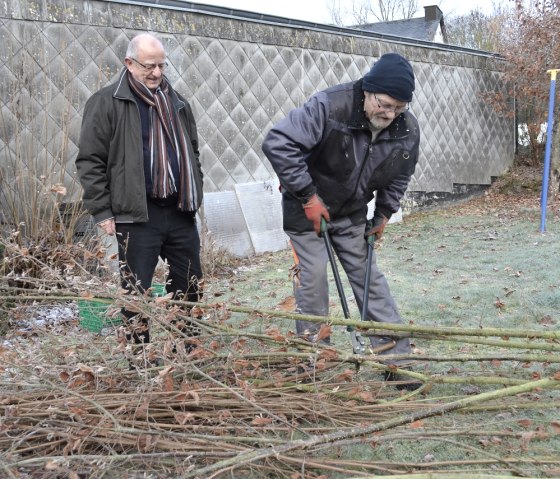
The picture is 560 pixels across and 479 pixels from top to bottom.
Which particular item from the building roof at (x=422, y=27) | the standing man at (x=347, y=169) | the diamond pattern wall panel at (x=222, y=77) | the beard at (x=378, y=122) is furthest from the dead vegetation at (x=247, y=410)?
the building roof at (x=422, y=27)

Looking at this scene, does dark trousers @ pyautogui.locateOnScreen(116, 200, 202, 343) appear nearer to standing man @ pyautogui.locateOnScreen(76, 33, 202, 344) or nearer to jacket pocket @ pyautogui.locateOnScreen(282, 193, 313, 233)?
standing man @ pyautogui.locateOnScreen(76, 33, 202, 344)

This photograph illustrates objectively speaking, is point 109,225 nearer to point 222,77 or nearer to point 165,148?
point 165,148

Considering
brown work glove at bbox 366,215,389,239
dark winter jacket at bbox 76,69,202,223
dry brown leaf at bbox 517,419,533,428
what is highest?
dark winter jacket at bbox 76,69,202,223

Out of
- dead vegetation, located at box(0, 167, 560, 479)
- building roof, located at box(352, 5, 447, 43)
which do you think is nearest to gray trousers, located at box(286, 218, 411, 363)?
dead vegetation, located at box(0, 167, 560, 479)

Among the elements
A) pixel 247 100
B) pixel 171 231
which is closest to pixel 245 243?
pixel 247 100

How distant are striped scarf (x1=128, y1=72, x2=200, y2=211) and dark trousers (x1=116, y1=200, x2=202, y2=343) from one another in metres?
0.11

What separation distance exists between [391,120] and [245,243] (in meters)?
4.86

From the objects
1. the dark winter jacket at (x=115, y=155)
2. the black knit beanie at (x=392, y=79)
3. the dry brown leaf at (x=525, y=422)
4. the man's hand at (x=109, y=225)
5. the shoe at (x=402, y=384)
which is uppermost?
the black knit beanie at (x=392, y=79)

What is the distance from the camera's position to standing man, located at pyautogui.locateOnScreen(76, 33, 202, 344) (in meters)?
3.54

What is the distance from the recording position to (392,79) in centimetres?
321

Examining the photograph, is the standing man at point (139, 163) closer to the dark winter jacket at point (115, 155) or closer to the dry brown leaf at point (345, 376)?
the dark winter jacket at point (115, 155)

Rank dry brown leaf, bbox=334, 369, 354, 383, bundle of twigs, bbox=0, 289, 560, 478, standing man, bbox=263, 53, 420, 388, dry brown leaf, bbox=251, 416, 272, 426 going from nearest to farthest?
bundle of twigs, bbox=0, 289, 560, 478, dry brown leaf, bbox=251, 416, 272, 426, dry brown leaf, bbox=334, 369, 354, 383, standing man, bbox=263, 53, 420, 388

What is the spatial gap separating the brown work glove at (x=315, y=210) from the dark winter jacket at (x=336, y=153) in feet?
0.13

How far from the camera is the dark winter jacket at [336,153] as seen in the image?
3344 millimetres
